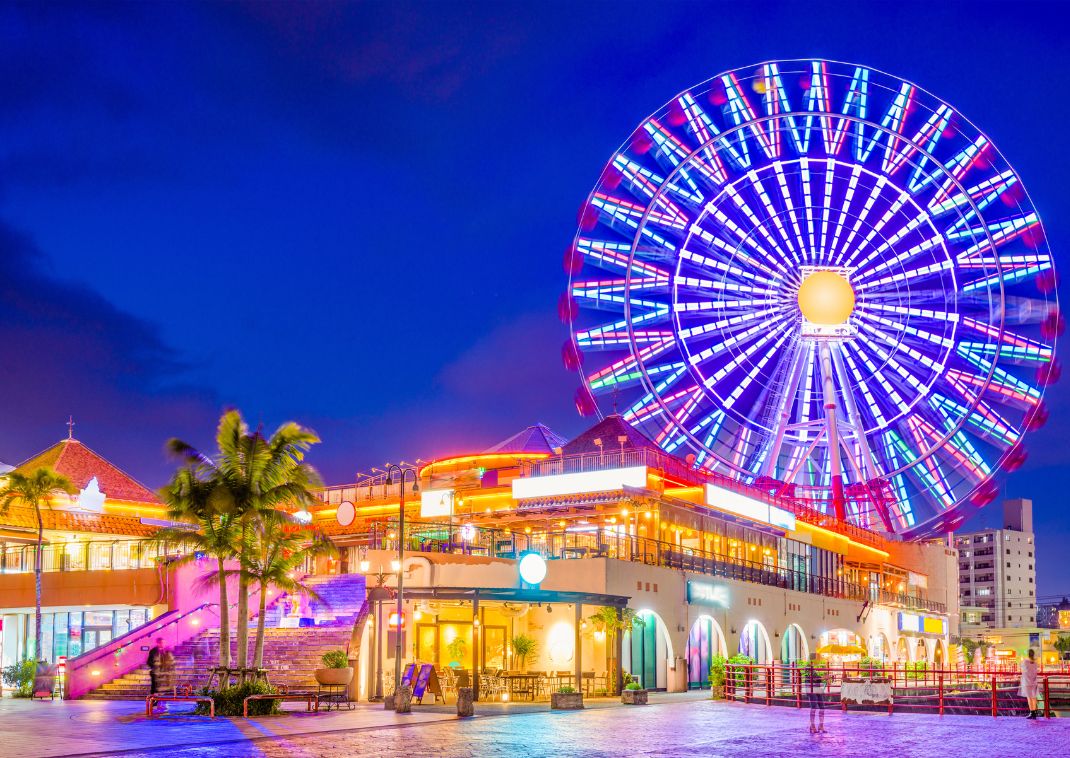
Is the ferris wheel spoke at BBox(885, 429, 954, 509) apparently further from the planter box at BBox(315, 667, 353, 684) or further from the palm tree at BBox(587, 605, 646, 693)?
the planter box at BBox(315, 667, 353, 684)

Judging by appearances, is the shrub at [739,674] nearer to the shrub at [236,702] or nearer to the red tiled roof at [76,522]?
the shrub at [236,702]

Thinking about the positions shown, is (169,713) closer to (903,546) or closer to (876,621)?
(876,621)

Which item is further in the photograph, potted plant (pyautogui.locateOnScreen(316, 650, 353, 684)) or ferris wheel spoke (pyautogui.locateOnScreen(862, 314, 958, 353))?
ferris wheel spoke (pyautogui.locateOnScreen(862, 314, 958, 353))

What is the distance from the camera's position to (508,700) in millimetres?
34469

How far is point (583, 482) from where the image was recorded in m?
47.5

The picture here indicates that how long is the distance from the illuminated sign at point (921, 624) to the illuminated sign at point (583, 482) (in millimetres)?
29775

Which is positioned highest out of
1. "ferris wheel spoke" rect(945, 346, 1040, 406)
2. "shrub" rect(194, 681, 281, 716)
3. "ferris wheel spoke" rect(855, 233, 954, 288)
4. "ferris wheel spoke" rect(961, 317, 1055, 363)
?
"ferris wheel spoke" rect(855, 233, 954, 288)

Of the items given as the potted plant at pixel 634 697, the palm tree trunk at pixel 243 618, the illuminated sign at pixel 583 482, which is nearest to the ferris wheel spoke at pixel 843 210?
the illuminated sign at pixel 583 482

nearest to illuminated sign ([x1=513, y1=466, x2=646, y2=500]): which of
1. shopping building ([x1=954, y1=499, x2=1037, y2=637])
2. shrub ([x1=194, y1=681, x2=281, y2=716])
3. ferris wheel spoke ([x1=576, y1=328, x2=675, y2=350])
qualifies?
ferris wheel spoke ([x1=576, y1=328, x2=675, y2=350])

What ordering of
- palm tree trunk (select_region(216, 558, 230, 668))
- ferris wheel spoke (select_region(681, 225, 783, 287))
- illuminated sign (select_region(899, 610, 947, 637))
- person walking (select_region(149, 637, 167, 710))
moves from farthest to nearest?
illuminated sign (select_region(899, 610, 947, 637)), ferris wheel spoke (select_region(681, 225, 783, 287)), person walking (select_region(149, 637, 167, 710)), palm tree trunk (select_region(216, 558, 230, 668))

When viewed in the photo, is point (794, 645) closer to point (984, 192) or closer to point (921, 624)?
point (921, 624)

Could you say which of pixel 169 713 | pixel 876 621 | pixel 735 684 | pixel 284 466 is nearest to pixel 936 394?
pixel 876 621

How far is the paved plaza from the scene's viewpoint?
66.7 feet

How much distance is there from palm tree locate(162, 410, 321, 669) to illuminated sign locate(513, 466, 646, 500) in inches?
675
